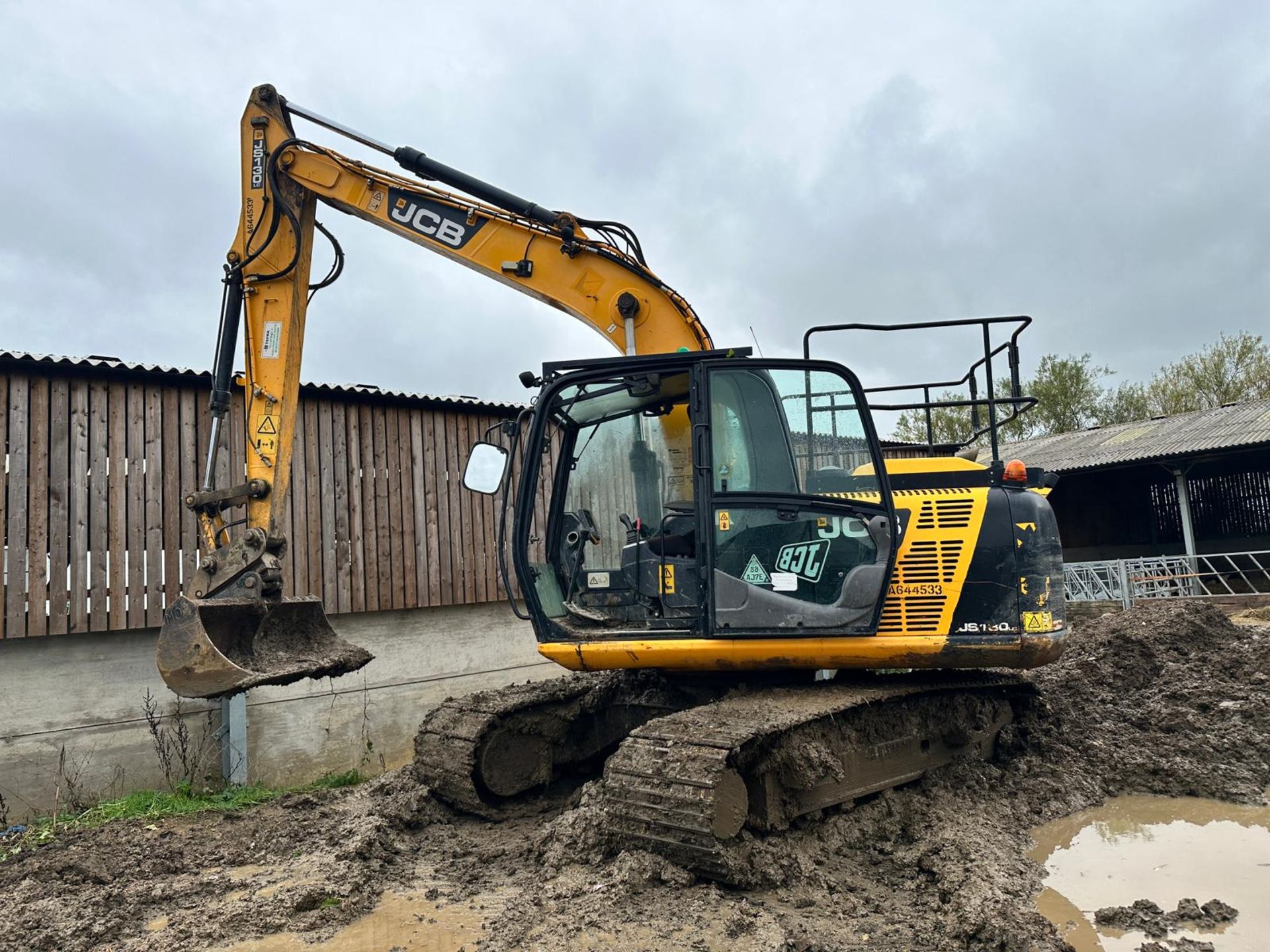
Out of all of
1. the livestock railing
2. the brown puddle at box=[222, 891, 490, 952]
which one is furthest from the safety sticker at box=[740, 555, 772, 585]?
the livestock railing

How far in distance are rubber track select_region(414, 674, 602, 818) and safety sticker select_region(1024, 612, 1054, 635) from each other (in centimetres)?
257

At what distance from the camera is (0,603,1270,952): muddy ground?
3.70 meters

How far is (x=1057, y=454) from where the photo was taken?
67.9 ft

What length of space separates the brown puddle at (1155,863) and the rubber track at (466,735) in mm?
2820

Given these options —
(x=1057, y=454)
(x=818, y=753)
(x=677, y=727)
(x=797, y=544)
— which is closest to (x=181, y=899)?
(x=677, y=727)

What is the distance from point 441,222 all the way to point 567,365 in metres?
1.47

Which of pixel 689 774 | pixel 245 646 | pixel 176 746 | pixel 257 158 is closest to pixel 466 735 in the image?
pixel 245 646

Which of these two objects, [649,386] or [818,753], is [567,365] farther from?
[818,753]

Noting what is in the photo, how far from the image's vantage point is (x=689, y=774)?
399cm

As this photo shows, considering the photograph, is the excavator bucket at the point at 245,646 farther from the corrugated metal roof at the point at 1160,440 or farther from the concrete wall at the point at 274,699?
the corrugated metal roof at the point at 1160,440

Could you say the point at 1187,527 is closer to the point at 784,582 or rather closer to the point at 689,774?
the point at 784,582

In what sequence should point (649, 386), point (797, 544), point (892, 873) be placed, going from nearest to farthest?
point (892, 873)
point (797, 544)
point (649, 386)

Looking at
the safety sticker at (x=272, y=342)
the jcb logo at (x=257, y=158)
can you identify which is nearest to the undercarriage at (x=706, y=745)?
the safety sticker at (x=272, y=342)

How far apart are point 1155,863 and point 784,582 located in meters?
2.14
